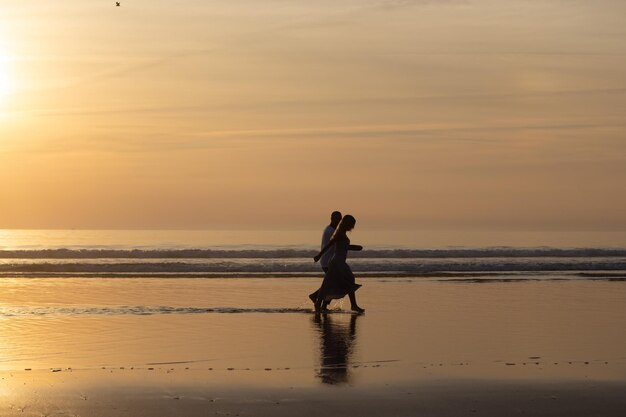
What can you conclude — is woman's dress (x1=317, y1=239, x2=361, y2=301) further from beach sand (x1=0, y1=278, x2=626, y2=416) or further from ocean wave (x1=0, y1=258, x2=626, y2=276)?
ocean wave (x1=0, y1=258, x2=626, y2=276)

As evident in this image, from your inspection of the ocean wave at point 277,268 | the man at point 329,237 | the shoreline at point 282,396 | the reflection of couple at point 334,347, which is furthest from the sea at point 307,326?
the ocean wave at point 277,268

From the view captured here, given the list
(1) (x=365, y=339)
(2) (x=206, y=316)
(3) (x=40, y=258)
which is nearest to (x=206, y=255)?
(3) (x=40, y=258)

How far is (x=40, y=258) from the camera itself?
4247 cm

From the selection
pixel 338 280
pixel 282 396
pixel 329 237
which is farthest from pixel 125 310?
pixel 282 396

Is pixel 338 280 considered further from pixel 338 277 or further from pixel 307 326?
pixel 307 326

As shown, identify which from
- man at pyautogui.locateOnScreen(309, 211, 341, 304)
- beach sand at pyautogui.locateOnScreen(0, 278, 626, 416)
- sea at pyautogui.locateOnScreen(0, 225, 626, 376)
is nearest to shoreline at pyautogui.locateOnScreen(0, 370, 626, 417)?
beach sand at pyautogui.locateOnScreen(0, 278, 626, 416)

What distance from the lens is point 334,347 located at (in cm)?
1320

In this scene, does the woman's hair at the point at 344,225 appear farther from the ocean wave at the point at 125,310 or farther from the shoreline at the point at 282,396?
the shoreline at the point at 282,396

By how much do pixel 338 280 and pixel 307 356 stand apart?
5973 millimetres

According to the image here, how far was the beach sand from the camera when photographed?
30.6ft

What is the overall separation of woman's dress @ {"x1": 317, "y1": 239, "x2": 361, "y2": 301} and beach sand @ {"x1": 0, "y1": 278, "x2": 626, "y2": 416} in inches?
18.3

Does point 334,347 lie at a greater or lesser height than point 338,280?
lesser

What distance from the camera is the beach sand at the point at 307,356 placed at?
934 centimetres

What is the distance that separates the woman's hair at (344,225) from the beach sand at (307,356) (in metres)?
1.51
